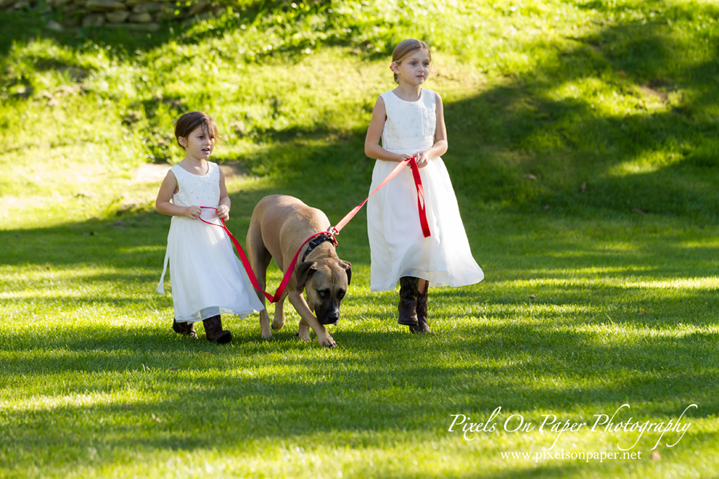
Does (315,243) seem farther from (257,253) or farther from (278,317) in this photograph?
(278,317)

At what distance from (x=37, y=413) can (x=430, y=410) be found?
220 cm

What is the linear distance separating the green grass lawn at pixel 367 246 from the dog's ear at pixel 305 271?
57cm

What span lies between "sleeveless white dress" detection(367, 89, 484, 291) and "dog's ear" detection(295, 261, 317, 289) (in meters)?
0.95

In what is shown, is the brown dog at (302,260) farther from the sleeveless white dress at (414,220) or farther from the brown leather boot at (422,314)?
the brown leather boot at (422,314)

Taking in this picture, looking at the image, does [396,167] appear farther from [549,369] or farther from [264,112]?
[264,112]

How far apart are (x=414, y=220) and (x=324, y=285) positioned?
122cm

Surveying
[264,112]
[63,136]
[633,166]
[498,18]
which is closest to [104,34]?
[63,136]

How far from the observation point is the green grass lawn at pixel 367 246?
11.0 ft

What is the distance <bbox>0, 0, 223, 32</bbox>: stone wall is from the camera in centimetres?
1861

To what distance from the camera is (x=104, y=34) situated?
715 inches

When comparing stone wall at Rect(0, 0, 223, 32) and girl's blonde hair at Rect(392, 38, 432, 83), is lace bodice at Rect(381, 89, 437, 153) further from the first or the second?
stone wall at Rect(0, 0, 223, 32)

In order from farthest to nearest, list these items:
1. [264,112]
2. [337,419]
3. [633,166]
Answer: [264,112] → [633,166] → [337,419]

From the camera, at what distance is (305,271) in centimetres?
511

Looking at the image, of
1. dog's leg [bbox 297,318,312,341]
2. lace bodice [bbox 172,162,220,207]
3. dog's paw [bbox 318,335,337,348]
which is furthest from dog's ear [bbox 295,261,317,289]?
lace bodice [bbox 172,162,220,207]
